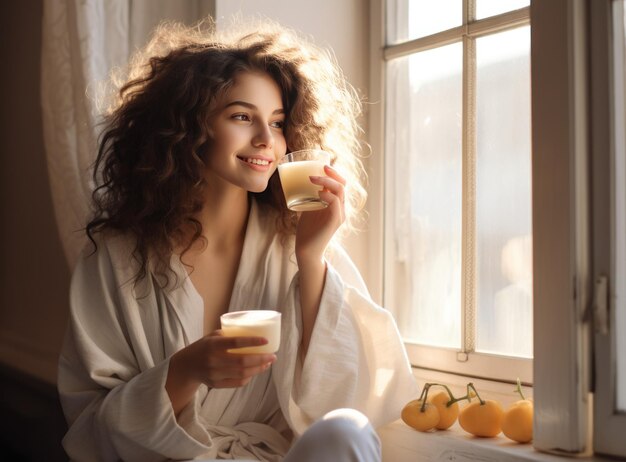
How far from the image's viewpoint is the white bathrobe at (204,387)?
4.94 feet

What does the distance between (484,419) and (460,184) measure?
64cm

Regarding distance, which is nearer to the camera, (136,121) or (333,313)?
(333,313)

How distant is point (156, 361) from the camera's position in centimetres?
165

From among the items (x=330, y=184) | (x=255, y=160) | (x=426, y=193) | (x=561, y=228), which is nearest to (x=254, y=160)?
(x=255, y=160)

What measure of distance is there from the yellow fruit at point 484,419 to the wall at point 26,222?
1.34 m

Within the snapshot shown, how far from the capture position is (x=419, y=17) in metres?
2.07

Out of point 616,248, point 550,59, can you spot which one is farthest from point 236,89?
point 616,248

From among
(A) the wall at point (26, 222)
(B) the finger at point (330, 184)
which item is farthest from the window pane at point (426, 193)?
(A) the wall at point (26, 222)

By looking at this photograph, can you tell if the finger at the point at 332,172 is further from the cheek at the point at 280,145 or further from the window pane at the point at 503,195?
the window pane at the point at 503,195

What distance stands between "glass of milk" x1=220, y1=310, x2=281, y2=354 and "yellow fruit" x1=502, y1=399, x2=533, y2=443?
0.61 metres

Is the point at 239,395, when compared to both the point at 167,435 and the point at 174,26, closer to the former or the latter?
the point at 167,435

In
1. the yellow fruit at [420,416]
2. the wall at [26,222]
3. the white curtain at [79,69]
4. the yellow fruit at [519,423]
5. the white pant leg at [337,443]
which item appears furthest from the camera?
the wall at [26,222]

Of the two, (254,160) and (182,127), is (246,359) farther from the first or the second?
(182,127)

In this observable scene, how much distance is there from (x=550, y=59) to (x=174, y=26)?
113 centimetres
